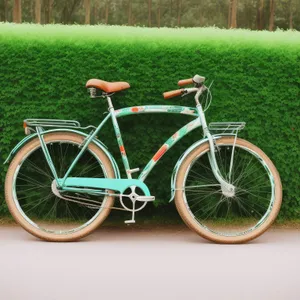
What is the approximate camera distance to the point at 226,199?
597cm

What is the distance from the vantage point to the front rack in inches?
222

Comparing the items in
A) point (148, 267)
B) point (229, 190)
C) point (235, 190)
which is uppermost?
point (229, 190)

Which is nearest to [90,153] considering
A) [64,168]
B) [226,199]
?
[64,168]

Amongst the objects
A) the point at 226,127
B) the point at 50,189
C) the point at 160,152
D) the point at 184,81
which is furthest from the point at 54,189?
the point at 226,127

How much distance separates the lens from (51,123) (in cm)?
565

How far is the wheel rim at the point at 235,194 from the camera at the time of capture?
589 centimetres

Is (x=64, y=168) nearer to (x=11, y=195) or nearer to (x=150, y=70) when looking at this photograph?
(x=11, y=195)

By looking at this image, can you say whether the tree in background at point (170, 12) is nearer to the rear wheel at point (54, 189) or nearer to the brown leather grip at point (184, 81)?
the rear wheel at point (54, 189)

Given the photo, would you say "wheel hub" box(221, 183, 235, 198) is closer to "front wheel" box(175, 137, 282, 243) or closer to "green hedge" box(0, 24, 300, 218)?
"front wheel" box(175, 137, 282, 243)

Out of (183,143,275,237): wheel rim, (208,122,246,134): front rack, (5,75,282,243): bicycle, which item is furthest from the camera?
(183,143,275,237): wheel rim

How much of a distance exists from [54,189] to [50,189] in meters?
0.58

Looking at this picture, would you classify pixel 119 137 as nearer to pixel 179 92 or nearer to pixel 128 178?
pixel 128 178

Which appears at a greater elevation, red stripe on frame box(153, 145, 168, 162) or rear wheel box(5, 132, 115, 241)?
red stripe on frame box(153, 145, 168, 162)

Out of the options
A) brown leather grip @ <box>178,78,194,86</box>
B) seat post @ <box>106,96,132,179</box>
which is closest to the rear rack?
seat post @ <box>106,96,132,179</box>
